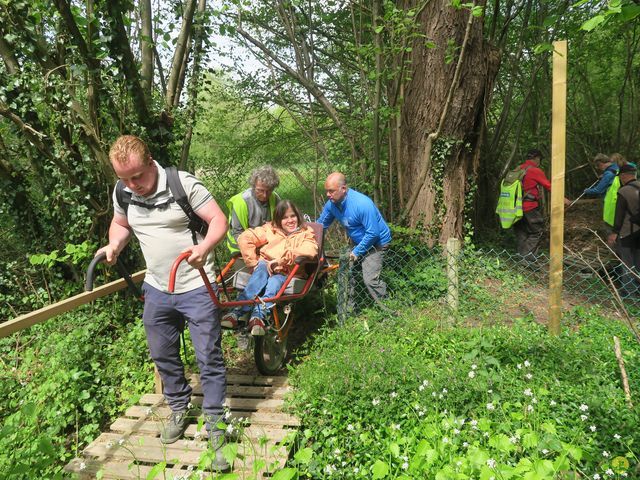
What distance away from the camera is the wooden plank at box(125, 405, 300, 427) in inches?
125

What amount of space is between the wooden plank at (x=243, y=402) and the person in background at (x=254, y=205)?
5.01ft

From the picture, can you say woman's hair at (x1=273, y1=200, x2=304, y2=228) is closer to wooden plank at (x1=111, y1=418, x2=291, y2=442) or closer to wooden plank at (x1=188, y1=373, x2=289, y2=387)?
wooden plank at (x1=188, y1=373, x2=289, y2=387)

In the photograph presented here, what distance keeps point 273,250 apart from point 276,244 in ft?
0.22

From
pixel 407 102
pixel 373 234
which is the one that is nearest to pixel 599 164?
pixel 407 102

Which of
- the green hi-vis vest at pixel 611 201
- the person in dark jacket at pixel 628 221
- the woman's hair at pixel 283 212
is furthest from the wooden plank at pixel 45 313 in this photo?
the green hi-vis vest at pixel 611 201

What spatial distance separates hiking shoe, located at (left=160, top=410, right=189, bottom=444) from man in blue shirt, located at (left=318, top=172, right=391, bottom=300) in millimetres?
2226

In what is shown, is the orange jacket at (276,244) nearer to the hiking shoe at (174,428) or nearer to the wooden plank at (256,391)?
the wooden plank at (256,391)

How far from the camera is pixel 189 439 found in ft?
9.84

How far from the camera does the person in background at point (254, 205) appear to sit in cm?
431

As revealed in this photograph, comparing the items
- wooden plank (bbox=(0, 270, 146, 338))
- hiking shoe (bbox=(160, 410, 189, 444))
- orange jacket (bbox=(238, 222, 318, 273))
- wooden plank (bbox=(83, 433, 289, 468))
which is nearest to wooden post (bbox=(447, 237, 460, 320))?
orange jacket (bbox=(238, 222, 318, 273))

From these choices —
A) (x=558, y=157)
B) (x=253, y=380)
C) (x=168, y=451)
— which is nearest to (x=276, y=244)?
(x=253, y=380)

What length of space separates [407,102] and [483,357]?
12.9 feet

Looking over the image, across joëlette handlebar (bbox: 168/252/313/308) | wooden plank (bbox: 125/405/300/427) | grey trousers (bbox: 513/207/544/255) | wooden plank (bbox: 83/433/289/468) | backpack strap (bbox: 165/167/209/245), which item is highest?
backpack strap (bbox: 165/167/209/245)

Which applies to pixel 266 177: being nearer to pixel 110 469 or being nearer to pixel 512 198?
pixel 110 469
